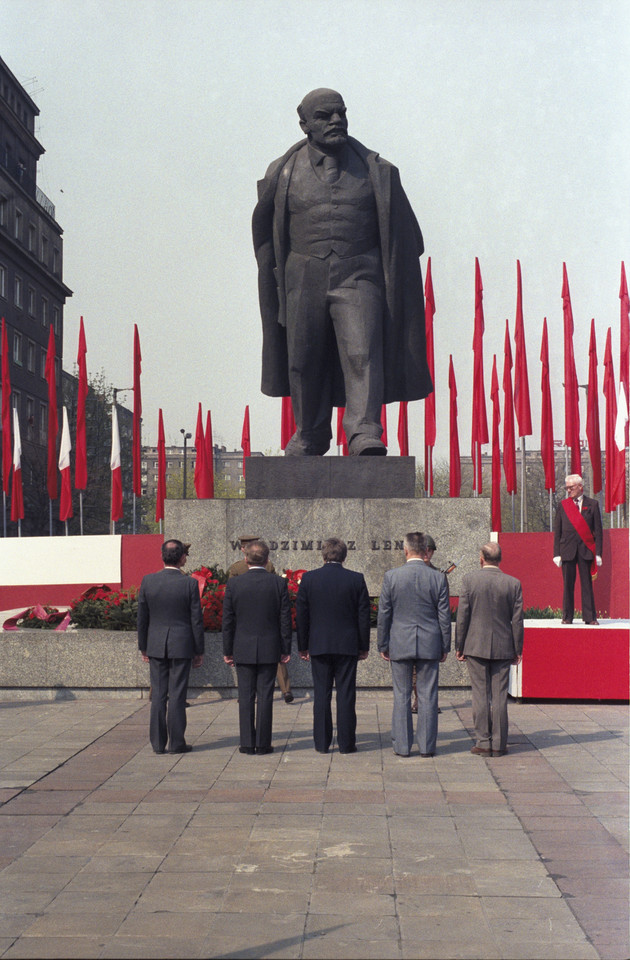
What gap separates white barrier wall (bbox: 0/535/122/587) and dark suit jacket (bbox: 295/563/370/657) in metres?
12.9

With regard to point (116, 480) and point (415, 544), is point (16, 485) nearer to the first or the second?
point (116, 480)

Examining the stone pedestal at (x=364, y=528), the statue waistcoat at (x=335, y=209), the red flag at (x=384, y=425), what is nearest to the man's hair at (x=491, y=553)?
the stone pedestal at (x=364, y=528)

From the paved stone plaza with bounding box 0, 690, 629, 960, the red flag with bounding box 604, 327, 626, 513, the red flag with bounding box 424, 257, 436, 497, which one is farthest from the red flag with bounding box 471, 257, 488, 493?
the paved stone plaza with bounding box 0, 690, 629, 960

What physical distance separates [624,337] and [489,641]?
20.3 meters

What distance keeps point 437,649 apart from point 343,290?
16.7 feet

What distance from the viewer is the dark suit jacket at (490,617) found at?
8.96m

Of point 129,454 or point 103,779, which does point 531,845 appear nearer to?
point 103,779

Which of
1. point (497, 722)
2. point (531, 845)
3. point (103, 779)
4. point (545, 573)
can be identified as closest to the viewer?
point (531, 845)

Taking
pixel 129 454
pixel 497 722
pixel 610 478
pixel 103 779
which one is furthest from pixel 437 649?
pixel 129 454

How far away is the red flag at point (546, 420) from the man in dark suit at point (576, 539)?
16.8m

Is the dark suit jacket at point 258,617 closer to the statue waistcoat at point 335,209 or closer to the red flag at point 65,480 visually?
the statue waistcoat at point 335,209

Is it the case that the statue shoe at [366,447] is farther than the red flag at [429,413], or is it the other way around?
the red flag at [429,413]

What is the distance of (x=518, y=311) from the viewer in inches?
1202

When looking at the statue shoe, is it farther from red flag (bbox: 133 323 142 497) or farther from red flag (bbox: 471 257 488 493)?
red flag (bbox: 133 323 142 497)
